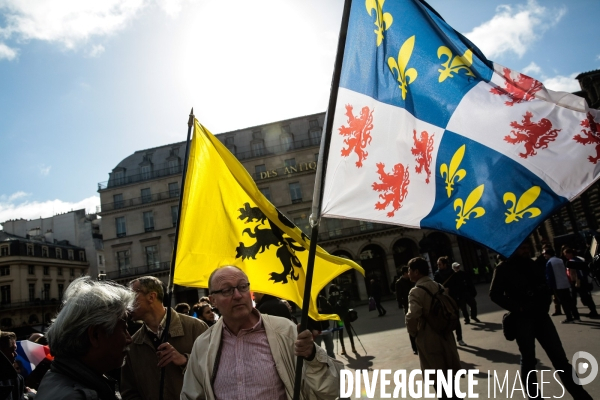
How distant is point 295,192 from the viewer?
130 ft

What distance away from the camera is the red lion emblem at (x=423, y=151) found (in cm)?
273

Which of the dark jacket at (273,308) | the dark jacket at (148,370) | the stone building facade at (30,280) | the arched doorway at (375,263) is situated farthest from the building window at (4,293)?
the dark jacket at (148,370)

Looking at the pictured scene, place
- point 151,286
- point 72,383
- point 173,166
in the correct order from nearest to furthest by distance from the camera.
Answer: point 72,383, point 151,286, point 173,166

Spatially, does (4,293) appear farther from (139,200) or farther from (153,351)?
(153,351)

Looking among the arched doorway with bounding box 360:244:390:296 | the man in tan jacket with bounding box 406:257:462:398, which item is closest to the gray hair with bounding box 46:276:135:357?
the man in tan jacket with bounding box 406:257:462:398

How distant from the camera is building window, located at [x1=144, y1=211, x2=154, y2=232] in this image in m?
40.7

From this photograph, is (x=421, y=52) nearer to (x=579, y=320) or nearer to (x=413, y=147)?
(x=413, y=147)

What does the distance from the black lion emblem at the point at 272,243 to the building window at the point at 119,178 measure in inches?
1710

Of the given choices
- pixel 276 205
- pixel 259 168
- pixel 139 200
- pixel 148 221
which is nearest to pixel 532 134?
pixel 276 205

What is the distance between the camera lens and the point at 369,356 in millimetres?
9039

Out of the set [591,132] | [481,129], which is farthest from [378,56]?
[591,132]

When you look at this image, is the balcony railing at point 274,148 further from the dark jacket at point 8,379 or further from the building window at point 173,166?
the dark jacket at point 8,379

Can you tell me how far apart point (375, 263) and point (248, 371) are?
37.5 m

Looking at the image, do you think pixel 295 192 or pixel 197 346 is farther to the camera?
pixel 295 192
